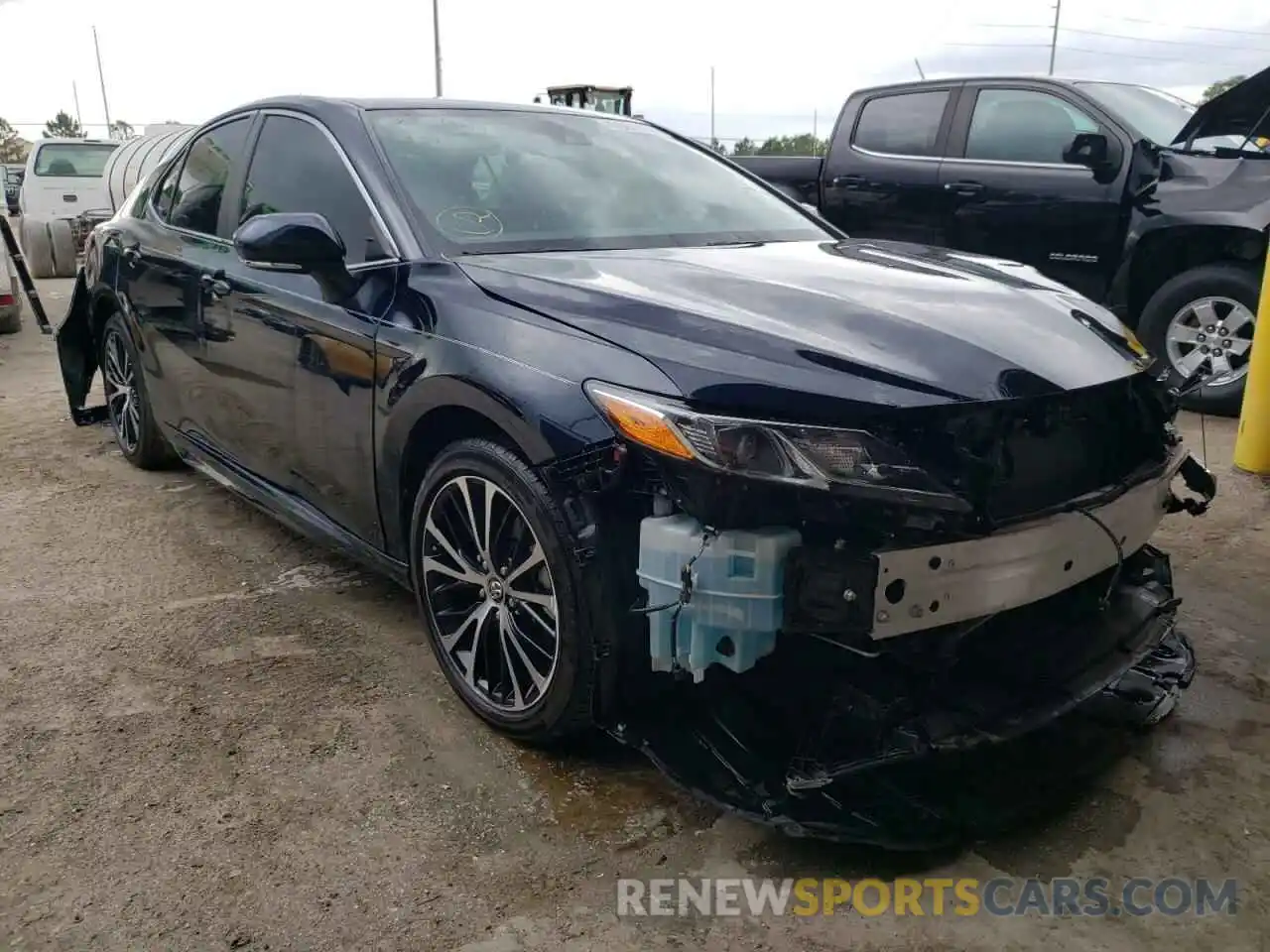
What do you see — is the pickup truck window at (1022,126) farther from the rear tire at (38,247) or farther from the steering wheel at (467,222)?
the rear tire at (38,247)

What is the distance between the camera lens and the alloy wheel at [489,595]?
2.53 meters

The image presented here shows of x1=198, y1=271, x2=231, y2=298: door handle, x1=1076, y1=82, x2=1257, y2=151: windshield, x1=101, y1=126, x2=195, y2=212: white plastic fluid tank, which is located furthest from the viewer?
x1=101, y1=126, x2=195, y2=212: white plastic fluid tank

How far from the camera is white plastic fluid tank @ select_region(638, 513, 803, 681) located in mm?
2064

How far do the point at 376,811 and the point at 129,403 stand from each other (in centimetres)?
340

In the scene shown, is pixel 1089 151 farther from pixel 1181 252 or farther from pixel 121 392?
pixel 121 392

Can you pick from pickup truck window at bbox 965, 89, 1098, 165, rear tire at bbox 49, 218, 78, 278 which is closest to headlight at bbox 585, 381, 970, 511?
pickup truck window at bbox 965, 89, 1098, 165

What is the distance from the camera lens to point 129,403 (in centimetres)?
514

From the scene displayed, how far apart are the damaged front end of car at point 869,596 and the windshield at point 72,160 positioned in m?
14.6

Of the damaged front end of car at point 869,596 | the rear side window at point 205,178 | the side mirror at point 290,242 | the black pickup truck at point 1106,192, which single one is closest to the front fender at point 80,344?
the rear side window at point 205,178

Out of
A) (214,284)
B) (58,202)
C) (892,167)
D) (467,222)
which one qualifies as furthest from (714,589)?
(58,202)

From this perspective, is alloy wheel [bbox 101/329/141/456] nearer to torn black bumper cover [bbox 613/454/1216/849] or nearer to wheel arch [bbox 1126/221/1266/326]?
torn black bumper cover [bbox 613/454/1216/849]

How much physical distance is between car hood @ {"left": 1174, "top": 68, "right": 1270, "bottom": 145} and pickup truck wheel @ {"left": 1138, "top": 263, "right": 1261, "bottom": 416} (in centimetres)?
72

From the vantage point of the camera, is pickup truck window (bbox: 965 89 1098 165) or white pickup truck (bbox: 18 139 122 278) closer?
pickup truck window (bbox: 965 89 1098 165)

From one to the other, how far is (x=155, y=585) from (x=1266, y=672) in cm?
360
